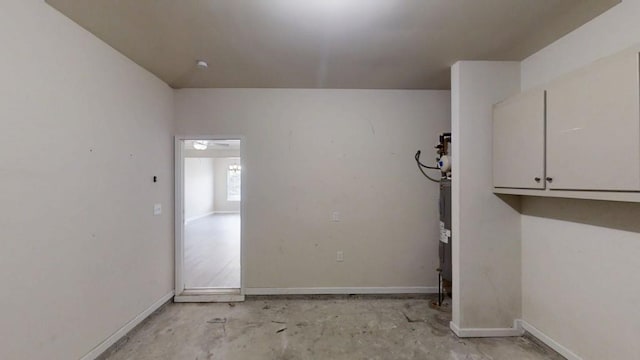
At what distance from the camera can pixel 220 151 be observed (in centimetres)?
932

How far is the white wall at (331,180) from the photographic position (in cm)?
343

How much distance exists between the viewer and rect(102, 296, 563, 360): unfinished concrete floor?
2363 mm

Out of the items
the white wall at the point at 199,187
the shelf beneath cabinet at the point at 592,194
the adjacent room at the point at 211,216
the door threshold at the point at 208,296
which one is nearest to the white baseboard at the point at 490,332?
the shelf beneath cabinet at the point at 592,194

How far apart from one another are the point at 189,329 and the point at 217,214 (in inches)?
376

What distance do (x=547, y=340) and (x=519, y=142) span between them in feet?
5.47

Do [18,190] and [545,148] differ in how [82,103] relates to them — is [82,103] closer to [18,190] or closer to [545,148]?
[18,190]

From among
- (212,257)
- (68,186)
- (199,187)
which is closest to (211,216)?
(199,187)

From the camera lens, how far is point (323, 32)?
2.12 metres

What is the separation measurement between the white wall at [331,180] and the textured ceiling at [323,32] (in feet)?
1.61

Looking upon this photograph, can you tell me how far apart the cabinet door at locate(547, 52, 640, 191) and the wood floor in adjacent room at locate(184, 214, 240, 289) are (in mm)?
3588

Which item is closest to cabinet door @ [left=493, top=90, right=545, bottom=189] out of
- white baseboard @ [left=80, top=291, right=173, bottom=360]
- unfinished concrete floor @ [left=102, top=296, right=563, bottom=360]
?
unfinished concrete floor @ [left=102, top=296, right=563, bottom=360]

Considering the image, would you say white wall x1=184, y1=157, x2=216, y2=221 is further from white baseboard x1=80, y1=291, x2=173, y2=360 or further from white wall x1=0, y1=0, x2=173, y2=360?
white wall x1=0, y1=0, x2=173, y2=360

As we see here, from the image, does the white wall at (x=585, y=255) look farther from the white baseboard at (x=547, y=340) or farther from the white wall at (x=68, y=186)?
the white wall at (x=68, y=186)

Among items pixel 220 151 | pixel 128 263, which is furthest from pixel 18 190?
pixel 220 151
